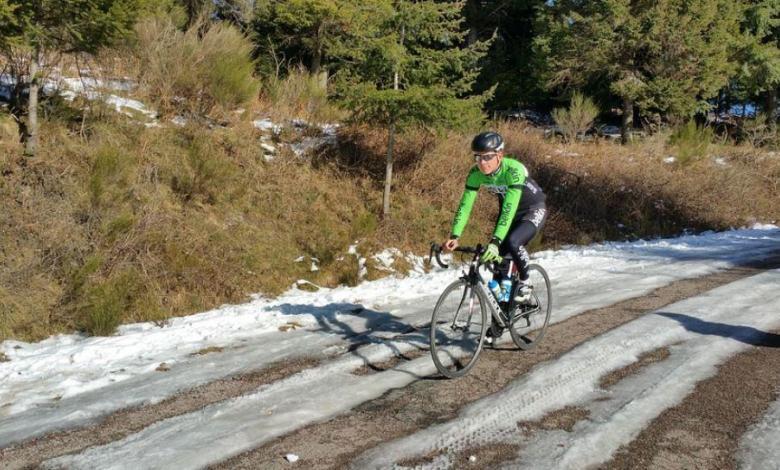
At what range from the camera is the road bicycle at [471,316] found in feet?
18.5

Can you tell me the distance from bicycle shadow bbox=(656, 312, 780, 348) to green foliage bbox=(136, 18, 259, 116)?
33.9ft

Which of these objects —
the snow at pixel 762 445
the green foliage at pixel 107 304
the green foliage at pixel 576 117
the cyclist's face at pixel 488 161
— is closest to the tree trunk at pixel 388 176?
the green foliage at pixel 107 304

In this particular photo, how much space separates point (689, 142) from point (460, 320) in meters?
20.9

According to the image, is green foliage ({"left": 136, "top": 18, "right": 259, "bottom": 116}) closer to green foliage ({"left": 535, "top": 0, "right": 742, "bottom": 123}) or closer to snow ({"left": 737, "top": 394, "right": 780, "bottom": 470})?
snow ({"left": 737, "top": 394, "right": 780, "bottom": 470})

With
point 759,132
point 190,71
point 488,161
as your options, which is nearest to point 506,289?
point 488,161

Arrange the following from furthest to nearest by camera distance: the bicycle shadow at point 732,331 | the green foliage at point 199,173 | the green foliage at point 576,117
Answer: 1. the green foliage at point 576,117
2. the green foliage at point 199,173
3. the bicycle shadow at point 732,331

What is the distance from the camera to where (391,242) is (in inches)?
500

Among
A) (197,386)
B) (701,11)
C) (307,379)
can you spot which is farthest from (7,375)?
(701,11)

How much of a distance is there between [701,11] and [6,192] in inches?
895

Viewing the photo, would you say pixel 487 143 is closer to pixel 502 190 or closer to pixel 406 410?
pixel 502 190

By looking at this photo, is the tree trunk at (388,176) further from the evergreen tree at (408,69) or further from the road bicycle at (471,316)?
the road bicycle at (471,316)

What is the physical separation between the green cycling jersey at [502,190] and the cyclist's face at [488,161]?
7 cm

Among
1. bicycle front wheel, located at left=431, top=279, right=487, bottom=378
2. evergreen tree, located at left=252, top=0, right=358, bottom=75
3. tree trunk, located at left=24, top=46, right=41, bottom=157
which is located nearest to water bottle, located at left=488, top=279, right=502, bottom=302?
bicycle front wheel, located at left=431, top=279, right=487, bottom=378

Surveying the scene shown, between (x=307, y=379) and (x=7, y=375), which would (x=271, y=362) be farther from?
(x=7, y=375)
